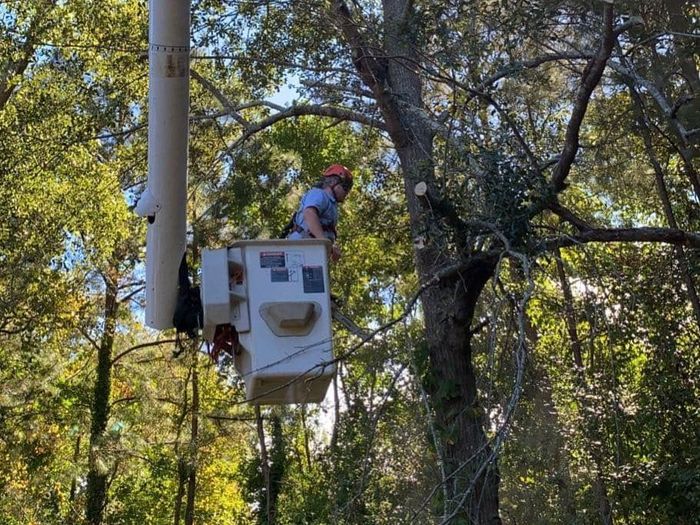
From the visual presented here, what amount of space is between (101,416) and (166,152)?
12.4 meters

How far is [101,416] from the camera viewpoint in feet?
52.0

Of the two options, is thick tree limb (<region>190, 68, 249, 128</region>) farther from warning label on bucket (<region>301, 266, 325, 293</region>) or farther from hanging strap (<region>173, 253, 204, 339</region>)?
warning label on bucket (<region>301, 266, 325, 293</region>)

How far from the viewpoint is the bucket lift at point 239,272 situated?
425 centimetres

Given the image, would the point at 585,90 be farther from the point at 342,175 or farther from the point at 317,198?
the point at 317,198

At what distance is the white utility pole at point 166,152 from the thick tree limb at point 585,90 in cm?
223

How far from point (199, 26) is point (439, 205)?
4083 mm

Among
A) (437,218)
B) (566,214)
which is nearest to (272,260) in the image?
(437,218)

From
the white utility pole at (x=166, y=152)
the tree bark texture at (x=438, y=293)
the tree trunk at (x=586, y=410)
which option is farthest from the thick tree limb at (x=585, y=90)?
the white utility pole at (x=166, y=152)

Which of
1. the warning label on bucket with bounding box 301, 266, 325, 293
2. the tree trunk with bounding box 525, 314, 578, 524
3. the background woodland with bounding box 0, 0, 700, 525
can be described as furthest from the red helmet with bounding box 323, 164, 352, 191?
the tree trunk with bounding box 525, 314, 578, 524

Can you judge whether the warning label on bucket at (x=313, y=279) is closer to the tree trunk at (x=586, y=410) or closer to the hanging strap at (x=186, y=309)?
the hanging strap at (x=186, y=309)

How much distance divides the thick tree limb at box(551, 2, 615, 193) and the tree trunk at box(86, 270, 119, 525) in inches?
437

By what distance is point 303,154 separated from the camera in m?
12.4

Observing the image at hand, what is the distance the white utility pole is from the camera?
4230 millimetres

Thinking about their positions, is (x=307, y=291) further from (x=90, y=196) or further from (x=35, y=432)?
(x=35, y=432)
